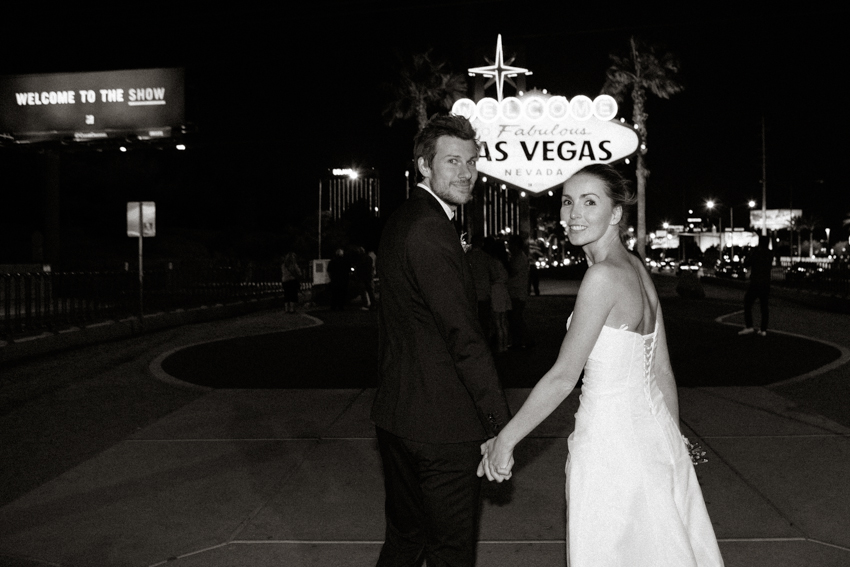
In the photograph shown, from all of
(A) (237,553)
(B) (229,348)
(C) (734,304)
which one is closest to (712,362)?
(B) (229,348)

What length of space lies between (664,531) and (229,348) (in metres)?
12.0

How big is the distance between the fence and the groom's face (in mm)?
11690

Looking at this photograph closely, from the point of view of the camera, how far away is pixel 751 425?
7.56 m

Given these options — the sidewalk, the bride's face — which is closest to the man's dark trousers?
the bride's face

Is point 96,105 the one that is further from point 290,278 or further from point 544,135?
point 544,135

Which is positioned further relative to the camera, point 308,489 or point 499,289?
point 499,289

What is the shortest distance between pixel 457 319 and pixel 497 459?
0.49 meters

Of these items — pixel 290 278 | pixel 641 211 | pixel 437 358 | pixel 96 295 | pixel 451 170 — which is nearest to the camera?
pixel 437 358

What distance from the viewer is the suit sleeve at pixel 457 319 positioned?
2977mm

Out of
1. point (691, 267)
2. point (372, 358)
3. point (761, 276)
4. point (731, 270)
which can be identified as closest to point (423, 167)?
point (372, 358)

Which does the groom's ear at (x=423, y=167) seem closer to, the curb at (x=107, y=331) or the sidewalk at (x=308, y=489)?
the sidewalk at (x=308, y=489)

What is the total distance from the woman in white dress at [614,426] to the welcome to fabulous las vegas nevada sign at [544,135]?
56.2 ft

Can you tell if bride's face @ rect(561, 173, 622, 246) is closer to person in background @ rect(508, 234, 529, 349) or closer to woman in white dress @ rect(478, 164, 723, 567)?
woman in white dress @ rect(478, 164, 723, 567)

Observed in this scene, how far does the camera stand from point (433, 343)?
3.08 metres
